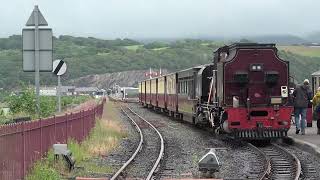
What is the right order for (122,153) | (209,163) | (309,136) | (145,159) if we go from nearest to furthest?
(209,163) < (145,159) < (122,153) < (309,136)

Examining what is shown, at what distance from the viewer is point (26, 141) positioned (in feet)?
38.2

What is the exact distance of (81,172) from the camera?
1382 centimetres

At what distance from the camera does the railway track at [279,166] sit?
13.4 meters

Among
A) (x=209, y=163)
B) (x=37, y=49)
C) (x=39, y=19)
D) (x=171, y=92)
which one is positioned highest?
(x=39, y=19)

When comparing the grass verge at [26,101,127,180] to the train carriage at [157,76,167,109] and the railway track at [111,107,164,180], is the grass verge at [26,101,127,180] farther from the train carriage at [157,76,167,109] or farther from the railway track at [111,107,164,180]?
the train carriage at [157,76,167,109]

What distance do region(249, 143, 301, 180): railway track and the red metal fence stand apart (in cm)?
458

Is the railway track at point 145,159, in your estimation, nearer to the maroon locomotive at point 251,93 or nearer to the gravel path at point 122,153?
the gravel path at point 122,153

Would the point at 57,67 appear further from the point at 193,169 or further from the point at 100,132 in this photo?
the point at 193,169

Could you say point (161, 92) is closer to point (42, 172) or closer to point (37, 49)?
point (37, 49)

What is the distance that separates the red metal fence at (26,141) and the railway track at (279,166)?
4578 millimetres

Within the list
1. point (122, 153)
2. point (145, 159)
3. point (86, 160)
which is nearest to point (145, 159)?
point (145, 159)

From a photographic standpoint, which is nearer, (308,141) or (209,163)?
(209,163)

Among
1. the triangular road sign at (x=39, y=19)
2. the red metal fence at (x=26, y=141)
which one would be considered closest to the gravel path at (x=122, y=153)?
the red metal fence at (x=26, y=141)

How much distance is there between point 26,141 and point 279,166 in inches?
251
